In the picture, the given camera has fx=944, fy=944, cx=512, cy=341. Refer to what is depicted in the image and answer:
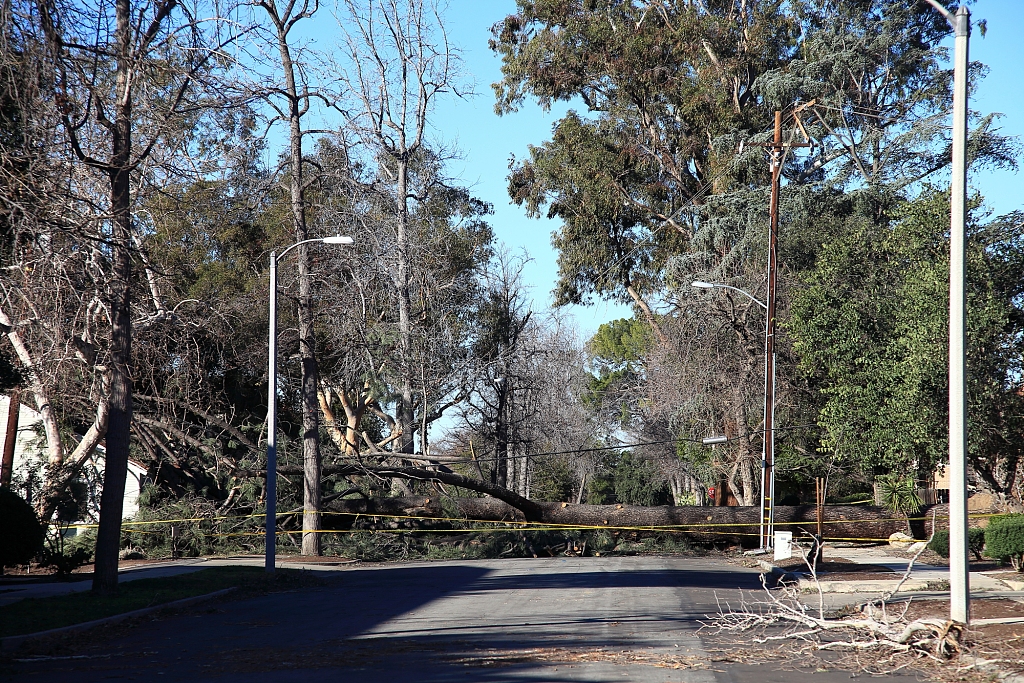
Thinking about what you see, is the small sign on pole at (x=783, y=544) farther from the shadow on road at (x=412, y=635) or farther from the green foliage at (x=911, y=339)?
the green foliage at (x=911, y=339)

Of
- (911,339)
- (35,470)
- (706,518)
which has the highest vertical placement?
(911,339)

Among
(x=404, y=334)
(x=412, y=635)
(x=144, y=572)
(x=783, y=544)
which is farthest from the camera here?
(x=404, y=334)

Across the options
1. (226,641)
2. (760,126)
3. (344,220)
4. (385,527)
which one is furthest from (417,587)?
(760,126)

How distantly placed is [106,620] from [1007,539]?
15491 millimetres

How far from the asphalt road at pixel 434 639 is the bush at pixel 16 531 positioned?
3.92 metres

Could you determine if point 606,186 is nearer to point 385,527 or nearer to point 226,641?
point 385,527

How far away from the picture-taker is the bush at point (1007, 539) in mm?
17422

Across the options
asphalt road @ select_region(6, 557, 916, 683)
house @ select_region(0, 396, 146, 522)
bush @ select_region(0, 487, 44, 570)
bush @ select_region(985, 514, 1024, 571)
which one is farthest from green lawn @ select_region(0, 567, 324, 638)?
bush @ select_region(985, 514, 1024, 571)

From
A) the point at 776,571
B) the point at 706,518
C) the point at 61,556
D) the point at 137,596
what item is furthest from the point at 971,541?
the point at 61,556

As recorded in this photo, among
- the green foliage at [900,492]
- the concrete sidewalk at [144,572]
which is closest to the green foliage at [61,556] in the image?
the concrete sidewalk at [144,572]

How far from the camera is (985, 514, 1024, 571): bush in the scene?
17422 mm

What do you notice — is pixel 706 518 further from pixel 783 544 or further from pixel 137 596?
pixel 137 596

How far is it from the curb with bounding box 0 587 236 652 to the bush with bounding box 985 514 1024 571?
46.9 feet

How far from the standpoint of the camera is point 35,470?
865 inches
